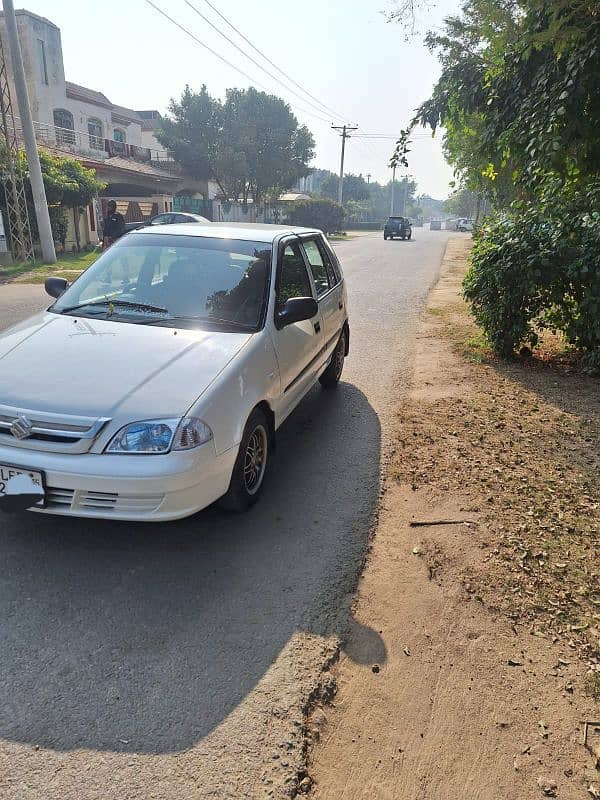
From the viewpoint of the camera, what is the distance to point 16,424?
9.77 ft

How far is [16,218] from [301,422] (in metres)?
16.1

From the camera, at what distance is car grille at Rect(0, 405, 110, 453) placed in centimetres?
295

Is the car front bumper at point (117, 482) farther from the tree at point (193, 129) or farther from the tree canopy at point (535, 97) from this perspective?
the tree at point (193, 129)

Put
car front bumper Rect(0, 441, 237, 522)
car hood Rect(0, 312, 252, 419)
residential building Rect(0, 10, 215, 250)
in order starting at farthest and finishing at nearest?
residential building Rect(0, 10, 215, 250)
car hood Rect(0, 312, 252, 419)
car front bumper Rect(0, 441, 237, 522)

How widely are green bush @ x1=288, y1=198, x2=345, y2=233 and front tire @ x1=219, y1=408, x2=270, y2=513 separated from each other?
162 ft

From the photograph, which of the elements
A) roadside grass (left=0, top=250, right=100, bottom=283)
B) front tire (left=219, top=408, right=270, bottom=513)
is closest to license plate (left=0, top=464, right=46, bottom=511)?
front tire (left=219, top=408, right=270, bottom=513)

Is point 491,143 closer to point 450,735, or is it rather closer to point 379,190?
point 450,735

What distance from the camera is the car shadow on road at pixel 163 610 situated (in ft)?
7.54

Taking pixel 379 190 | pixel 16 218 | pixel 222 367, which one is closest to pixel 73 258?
pixel 16 218

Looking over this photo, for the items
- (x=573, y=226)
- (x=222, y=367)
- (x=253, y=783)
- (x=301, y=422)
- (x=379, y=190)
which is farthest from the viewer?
(x=379, y=190)

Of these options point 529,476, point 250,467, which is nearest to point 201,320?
point 250,467

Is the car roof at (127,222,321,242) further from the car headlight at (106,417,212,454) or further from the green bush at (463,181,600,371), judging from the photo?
the green bush at (463,181,600,371)

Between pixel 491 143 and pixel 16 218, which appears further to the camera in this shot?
pixel 16 218

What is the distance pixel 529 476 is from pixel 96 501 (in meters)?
3.07
